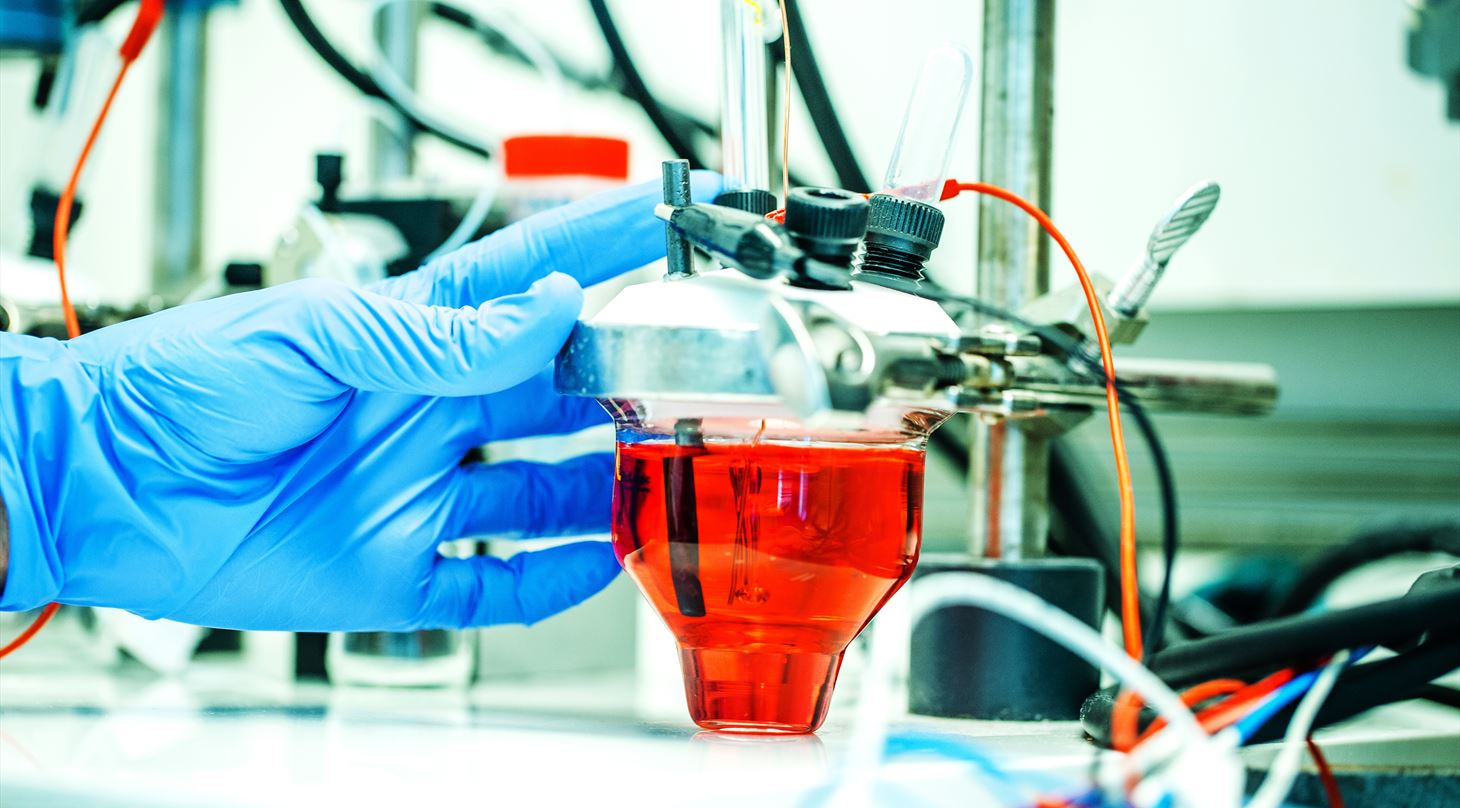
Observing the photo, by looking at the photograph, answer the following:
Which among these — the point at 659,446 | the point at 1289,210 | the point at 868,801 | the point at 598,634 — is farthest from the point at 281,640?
→ the point at 1289,210

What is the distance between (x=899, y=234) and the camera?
1.83 feet

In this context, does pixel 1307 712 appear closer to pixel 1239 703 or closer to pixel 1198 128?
pixel 1239 703

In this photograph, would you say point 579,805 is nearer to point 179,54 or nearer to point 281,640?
point 281,640

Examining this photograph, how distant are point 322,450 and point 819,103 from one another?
0.37 m

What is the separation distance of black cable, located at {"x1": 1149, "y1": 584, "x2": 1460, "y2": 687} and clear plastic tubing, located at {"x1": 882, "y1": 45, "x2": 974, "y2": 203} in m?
0.26

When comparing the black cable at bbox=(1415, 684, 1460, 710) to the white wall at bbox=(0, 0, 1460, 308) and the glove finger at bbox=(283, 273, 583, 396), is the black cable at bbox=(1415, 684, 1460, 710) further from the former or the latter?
the white wall at bbox=(0, 0, 1460, 308)

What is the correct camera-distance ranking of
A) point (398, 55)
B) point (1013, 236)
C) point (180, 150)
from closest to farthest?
point (1013, 236)
point (398, 55)
point (180, 150)

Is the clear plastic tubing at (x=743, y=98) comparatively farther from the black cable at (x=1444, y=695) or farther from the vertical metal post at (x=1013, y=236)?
the black cable at (x=1444, y=695)

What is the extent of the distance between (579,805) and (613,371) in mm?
179

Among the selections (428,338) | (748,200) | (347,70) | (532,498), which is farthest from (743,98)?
(347,70)

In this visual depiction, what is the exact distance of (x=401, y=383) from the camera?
64 cm

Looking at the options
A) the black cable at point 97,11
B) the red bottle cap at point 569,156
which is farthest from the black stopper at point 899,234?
the black cable at point 97,11

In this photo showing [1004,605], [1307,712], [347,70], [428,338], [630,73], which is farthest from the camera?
[347,70]

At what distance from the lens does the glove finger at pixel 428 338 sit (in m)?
0.62
